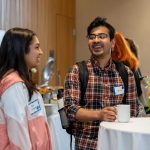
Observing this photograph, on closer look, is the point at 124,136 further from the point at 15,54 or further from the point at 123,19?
the point at 123,19

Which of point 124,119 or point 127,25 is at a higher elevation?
point 127,25

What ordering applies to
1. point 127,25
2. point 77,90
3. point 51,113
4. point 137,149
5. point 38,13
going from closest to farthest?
point 137,149, point 77,90, point 51,113, point 38,13, point 127,25

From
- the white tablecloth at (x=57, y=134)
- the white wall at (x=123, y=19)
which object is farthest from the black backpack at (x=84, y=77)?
the white wall at (x=123, y=19)

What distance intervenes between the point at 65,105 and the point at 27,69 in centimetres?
42

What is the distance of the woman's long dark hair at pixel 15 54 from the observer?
1.70m

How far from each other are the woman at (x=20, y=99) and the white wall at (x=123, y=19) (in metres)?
4.09

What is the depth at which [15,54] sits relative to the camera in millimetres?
1719

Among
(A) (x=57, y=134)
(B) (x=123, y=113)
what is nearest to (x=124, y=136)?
(B) (x=123, y=113)

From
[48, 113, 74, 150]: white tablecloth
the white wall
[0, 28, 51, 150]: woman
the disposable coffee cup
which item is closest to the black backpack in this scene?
the disposable coffee cup

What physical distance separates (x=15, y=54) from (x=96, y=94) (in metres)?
0.60

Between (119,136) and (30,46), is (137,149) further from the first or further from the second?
(30,46)

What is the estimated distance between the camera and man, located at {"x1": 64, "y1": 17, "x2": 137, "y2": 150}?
1.96m

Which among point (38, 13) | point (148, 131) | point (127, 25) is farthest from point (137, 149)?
point (127, 25)

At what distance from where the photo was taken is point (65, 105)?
206cm
